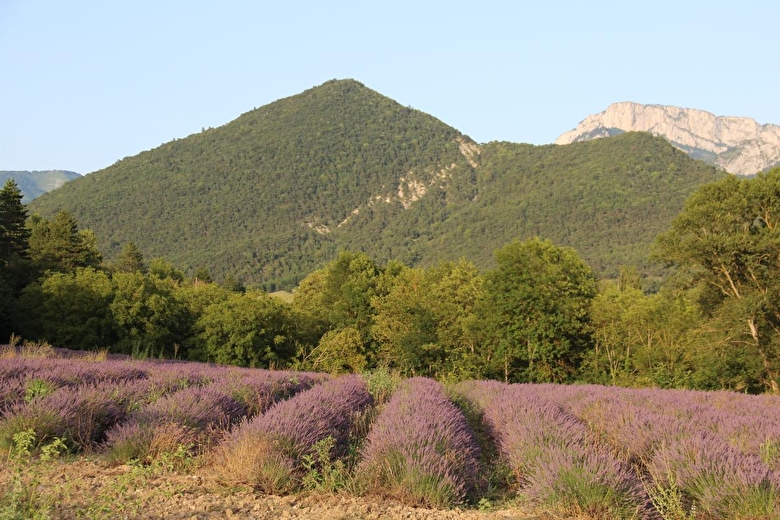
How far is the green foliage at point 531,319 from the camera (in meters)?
37.3

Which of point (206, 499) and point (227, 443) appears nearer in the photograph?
point (206, 499)

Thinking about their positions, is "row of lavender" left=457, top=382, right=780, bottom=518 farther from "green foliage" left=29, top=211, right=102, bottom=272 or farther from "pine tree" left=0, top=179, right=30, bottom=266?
"green foliage" left=29, top=211, right=102, bottom=272

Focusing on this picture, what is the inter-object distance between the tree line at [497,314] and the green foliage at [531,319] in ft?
0.34

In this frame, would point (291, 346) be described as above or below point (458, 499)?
below

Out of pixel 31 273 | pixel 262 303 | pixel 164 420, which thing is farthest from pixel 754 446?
pixel 31 273

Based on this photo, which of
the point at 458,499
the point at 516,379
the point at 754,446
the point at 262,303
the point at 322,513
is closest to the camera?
the point at 322,513

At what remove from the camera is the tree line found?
2739cm

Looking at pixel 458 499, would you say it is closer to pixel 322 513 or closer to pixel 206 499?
pixel 322 513

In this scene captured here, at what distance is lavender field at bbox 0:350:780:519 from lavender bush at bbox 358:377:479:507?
2 centimetres

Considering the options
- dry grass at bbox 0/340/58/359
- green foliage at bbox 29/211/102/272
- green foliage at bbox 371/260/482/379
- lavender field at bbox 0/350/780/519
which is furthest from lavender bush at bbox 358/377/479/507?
green foliage at bbox 29/211/102/272

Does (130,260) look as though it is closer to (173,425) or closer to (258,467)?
(173,425)

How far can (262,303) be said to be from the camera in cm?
4703

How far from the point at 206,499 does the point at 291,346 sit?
148 ft

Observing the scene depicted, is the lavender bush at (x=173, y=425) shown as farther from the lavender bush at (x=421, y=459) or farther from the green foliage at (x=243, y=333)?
the green foliage at (x=243, y=333)
